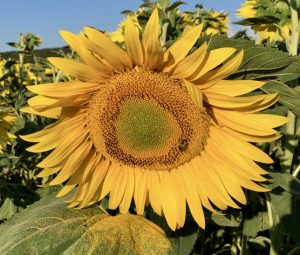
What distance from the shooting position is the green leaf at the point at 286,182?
1.58 meters

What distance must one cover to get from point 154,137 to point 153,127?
0.13 feet

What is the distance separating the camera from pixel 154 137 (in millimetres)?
1733

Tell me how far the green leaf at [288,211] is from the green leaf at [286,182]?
0.10 m

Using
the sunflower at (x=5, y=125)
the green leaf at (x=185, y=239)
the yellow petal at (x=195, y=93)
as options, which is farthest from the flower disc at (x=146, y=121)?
the sunflower at (x=5, y=125)

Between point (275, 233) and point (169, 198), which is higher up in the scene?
point (169, 198)

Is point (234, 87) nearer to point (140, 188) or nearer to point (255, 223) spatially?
point (140, 188)

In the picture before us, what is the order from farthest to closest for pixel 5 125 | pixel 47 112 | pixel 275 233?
1. pixel 5 125
2. pixel 275 233
3. pixel 47 112

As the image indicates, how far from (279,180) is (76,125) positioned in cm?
66

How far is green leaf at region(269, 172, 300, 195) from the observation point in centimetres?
158

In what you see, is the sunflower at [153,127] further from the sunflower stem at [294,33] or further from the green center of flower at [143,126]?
the sunflower stem at [294,33]

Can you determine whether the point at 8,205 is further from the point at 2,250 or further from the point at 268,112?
the point at 268,112

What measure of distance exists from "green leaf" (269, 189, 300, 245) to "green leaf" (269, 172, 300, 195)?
10 cm

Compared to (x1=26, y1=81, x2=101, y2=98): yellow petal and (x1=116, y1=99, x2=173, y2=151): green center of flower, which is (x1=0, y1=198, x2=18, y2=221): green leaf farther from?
(x1=26, y1=81, x2=101, y2=98): yellow petal

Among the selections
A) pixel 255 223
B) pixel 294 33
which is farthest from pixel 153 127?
pixel 255 223
